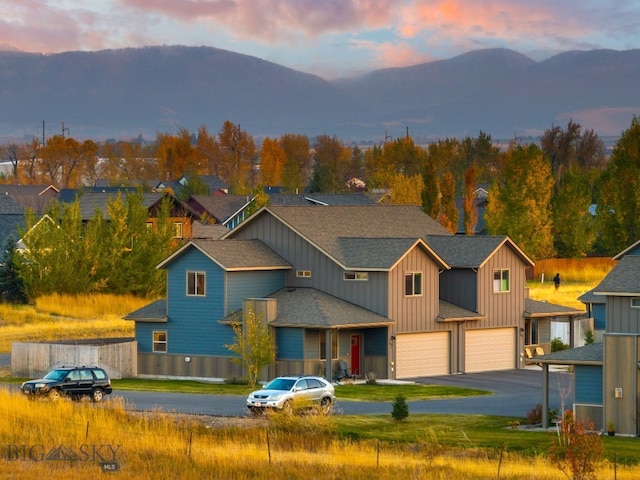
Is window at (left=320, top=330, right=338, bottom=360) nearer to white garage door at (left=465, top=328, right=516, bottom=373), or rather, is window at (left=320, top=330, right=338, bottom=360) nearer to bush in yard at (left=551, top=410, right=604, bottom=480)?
white garage door at (left=465, top=328, right=516, bottom=373)

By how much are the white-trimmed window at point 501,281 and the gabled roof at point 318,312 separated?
8.11 metres

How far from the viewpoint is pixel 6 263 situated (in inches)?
3770

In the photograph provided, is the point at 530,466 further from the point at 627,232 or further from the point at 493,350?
the point at 627,232

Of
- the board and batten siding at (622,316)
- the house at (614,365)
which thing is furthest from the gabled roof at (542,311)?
the board and batten siding at (622,316)

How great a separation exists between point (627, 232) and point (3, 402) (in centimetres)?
7230

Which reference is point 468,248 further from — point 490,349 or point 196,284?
point 196,284

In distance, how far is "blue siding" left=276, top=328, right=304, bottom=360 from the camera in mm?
61625

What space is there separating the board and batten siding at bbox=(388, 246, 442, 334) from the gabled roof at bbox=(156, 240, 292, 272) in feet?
17.8

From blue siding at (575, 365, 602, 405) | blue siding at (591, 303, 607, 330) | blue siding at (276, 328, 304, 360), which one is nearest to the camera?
blue siding at (575, 365, 602, 405)

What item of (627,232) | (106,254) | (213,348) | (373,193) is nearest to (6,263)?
(106,254)

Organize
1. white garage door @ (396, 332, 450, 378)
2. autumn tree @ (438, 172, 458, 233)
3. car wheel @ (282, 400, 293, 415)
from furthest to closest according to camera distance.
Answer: autumn tree @ (438, 172, 458, 233)
white garage door @ (396, 332, 450, 378)
car wheel @ (282, 400, 293, 415)

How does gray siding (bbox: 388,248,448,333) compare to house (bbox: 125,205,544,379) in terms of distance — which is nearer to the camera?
house (bbox: 125,205,544,379)

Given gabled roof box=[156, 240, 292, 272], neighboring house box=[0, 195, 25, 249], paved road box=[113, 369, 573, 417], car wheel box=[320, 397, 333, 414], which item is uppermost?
neighboring house box=[0, 195, 25, 249]

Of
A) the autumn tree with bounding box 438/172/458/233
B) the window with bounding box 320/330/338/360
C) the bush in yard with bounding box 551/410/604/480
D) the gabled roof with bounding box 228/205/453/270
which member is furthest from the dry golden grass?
the autumn tree with bounding box 438/172/458/233
